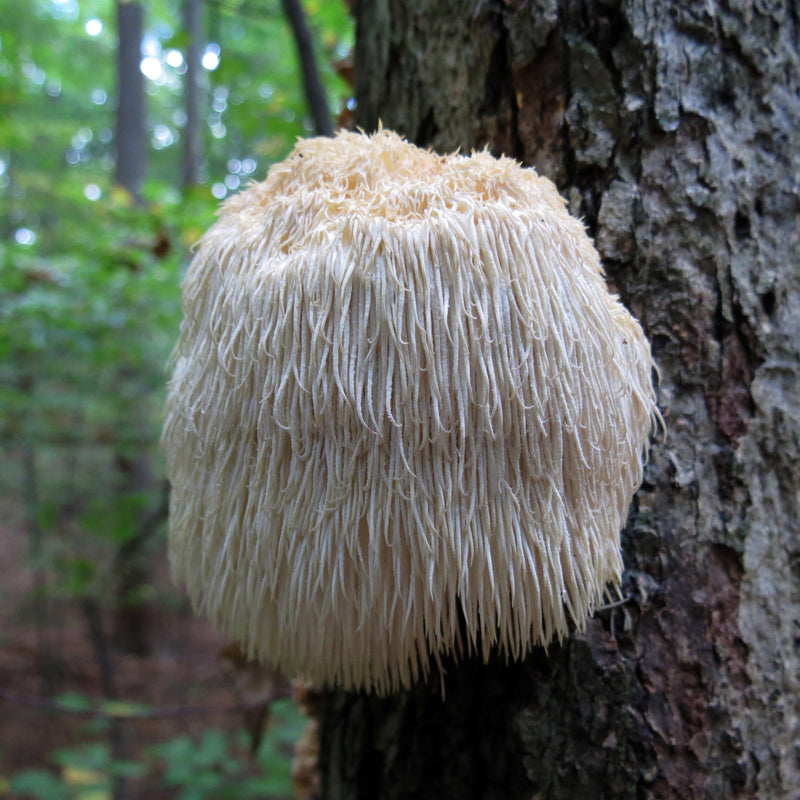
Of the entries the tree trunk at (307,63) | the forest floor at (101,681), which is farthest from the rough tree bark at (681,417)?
the forest floor at (101,681)

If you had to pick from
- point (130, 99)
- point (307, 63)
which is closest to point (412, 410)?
point (307, 63)

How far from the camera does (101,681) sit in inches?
288

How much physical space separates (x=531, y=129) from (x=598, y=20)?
278 millimetres

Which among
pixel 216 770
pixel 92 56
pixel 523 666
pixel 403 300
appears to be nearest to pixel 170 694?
pixel 216 770

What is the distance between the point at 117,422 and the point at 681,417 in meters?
5.07

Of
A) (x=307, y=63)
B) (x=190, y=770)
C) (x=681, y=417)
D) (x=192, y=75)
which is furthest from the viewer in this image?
(x=192, y=75)

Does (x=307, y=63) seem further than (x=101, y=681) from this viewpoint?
No

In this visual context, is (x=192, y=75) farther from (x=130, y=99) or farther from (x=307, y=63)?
(x=307, y=63)

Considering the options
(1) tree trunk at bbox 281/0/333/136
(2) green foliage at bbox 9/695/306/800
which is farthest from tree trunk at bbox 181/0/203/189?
(2) green foliage at bbox 9/695/306/800

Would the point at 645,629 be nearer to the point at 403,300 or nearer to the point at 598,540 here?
the point at 598,540

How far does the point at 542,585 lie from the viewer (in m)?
1.04

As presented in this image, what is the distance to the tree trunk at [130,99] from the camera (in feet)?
27.3

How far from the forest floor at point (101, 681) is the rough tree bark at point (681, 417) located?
5115 millimetres

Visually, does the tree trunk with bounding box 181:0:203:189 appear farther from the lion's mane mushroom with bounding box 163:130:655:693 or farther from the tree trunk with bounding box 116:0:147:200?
the lion's mane mushroom with bounding box 163:130:655:693
